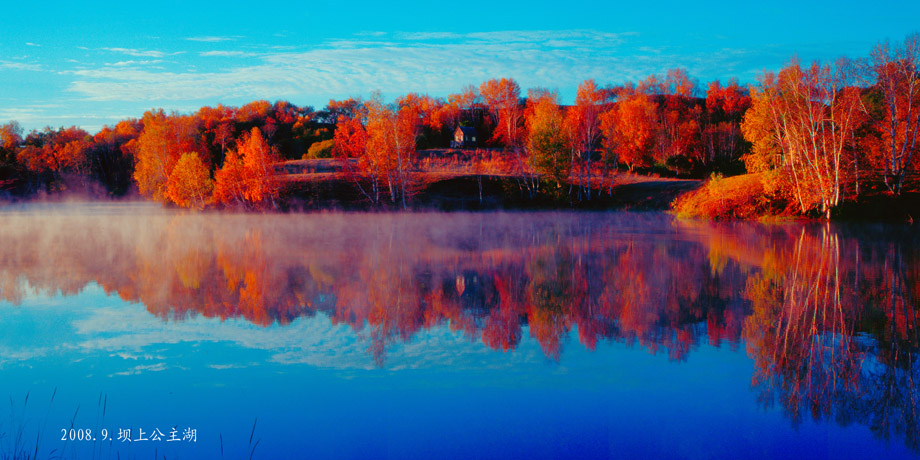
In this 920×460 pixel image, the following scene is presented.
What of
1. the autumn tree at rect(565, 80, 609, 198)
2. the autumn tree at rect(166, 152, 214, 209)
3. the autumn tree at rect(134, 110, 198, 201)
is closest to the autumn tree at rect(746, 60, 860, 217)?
the autumn tree at rect(565, 80, 609, 198)

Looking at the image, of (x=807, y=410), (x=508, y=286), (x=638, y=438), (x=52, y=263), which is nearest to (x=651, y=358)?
(x=807, y=410)

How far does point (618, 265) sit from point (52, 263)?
18733mm

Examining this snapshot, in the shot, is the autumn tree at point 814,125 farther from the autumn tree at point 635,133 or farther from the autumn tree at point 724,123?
the autumn tree at point 724,123

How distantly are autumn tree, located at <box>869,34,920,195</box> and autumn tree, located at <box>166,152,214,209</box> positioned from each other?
178 ft

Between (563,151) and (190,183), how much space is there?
3560 cm

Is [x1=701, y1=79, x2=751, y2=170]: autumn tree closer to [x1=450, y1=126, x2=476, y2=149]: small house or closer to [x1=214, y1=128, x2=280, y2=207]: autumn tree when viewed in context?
[x1=450, y1=126, x2=476, y2=149]: small house

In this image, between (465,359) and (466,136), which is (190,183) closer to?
(466,136)

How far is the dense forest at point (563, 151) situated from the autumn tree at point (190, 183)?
15 cm

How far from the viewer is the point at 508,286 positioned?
47.1 feet

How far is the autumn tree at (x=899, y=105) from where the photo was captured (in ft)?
104

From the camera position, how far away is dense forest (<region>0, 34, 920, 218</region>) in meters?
33.7

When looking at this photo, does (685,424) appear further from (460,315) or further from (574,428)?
(460,315)

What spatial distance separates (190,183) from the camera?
55500 mm

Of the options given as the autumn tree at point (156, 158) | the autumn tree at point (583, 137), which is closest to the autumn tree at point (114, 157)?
the autumn tree at point (156, 158)
